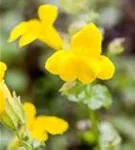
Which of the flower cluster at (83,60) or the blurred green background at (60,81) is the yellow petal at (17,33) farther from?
the blurred green background at (60,81)

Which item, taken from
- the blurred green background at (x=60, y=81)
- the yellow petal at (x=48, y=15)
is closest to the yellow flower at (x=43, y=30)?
the yellow petal at (x=48, y=15)

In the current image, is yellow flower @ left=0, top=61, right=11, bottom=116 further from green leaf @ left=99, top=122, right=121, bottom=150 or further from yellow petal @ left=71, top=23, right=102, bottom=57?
green leaf @ left=99, top=122, right=121, bottom=150

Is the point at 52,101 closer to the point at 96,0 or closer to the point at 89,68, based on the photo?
the point at 96,0

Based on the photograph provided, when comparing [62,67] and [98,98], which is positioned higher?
[62,67]

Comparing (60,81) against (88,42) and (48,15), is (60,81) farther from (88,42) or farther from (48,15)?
(88,42)

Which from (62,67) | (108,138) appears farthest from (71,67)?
(108,138)
